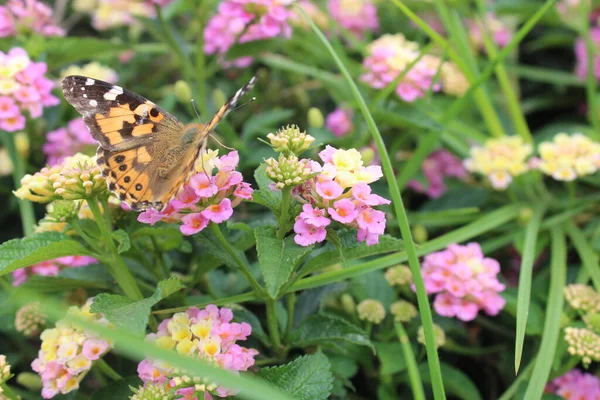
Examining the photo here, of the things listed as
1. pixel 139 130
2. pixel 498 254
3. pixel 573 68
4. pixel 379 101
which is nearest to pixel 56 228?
pixel 139 130

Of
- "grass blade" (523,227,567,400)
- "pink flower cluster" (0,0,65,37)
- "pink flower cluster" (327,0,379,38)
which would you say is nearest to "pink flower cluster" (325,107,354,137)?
"pink flower cluster" (327,0,379,38)

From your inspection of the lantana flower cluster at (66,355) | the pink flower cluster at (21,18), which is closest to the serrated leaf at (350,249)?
the lantana flower cluster at (66,355)

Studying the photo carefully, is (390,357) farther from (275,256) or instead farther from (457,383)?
(275,256)

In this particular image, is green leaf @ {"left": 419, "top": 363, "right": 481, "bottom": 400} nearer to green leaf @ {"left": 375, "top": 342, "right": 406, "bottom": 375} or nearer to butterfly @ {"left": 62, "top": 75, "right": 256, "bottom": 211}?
green leaf @ {"left": 375, "top": 342, "right": 406, "bottom": 375}

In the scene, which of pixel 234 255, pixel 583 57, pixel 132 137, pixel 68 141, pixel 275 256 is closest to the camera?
pixel 275 256

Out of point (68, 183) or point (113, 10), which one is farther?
point (113, 10)

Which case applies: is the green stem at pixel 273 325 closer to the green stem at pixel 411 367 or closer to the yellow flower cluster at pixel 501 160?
the green stem at pixel 411 367

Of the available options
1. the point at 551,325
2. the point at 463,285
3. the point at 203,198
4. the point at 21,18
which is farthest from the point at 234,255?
the point at 21,18
